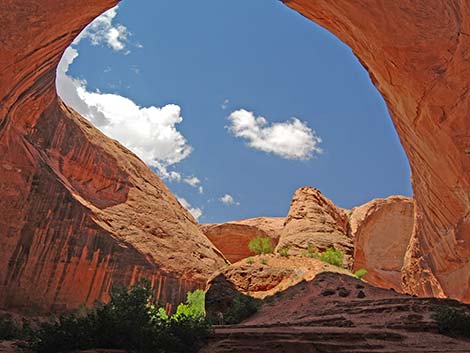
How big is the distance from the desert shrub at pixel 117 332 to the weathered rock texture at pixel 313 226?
650 inches

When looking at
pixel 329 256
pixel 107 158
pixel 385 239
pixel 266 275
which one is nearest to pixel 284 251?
pixel 329 256

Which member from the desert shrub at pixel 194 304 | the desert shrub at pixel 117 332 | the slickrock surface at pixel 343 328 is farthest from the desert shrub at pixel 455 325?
the desert shrub at pixel 194 304

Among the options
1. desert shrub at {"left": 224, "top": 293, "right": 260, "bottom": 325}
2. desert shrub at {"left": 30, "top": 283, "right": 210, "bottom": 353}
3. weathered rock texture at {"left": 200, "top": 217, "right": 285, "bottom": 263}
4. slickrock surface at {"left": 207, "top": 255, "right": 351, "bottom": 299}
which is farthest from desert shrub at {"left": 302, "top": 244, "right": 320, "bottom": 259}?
weathered rock texture at {"left": 200, "top": 217, "right": 285, "bottom": 263}

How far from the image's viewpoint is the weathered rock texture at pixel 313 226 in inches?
950

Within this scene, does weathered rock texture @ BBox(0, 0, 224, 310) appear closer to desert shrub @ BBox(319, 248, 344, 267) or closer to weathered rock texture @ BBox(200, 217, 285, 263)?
desert shrub @ BBox(319, 248, 344, 267)

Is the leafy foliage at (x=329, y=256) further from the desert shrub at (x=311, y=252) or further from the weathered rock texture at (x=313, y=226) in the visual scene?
the weathered rock texture at (x=313, y=226)

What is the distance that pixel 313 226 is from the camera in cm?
2622

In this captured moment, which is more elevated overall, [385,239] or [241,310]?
[385,239]

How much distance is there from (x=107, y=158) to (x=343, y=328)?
2052 centimetres

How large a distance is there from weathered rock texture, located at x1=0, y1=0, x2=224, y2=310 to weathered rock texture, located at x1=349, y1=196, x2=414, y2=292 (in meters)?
18.1

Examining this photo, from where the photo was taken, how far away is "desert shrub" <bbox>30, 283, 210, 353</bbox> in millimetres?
6574

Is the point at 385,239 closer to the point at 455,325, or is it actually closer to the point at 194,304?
the point at 194,304

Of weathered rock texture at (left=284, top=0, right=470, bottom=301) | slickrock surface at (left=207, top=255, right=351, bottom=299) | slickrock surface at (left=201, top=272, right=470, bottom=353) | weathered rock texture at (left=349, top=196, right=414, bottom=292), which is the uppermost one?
weathered rock texture at (left=349, top=196, right=414, bottom=292)

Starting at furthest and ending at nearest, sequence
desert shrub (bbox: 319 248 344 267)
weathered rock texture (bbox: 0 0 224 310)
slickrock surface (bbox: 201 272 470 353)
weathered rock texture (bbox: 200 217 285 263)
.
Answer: weathered rock texture (bbox: 200 217 285 263), desert shrub (bbox: 319 248 344 267), weathered rock texture (bbox: 0 0 224 310), slickrock surface (bbox: 201 272 470 353)
